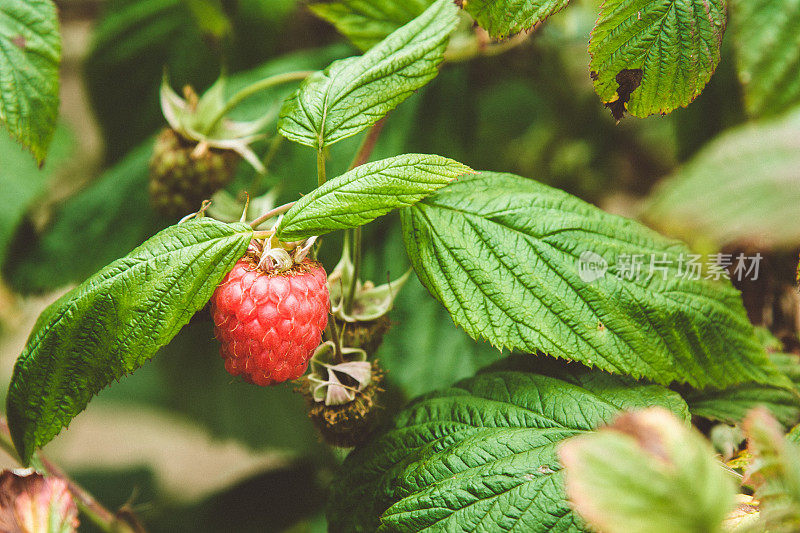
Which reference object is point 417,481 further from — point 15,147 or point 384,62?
point 15,147

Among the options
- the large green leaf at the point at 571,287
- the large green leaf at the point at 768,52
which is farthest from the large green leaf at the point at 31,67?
the large green leaf at the point at 768,52

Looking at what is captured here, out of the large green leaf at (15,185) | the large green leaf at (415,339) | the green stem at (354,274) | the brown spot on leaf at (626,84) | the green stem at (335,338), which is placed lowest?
the large green leaf at (15,185)

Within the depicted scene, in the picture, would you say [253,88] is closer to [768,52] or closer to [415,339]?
[415,339]

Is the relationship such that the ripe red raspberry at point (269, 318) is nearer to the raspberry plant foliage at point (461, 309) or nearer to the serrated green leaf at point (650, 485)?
the raspberry plant foliage at point (461, 309)

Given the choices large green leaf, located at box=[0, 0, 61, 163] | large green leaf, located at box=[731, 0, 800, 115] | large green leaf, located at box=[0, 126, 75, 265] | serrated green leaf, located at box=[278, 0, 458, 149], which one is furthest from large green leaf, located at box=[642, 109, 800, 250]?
large green leaf, located at box=[0, 126, 75, 265]

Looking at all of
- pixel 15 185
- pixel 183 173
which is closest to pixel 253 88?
pixel 183 173

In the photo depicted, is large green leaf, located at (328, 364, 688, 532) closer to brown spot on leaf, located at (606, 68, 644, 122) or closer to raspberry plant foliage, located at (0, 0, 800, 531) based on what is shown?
raspberry plant foliage, located at (0, 0, 800, 531)
